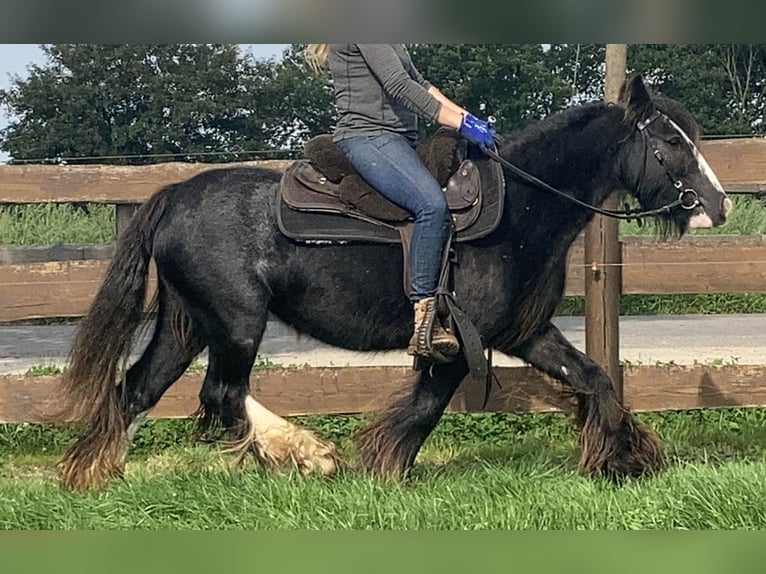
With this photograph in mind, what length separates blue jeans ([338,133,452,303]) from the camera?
15.0 ft

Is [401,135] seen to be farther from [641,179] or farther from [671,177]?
[671,177]

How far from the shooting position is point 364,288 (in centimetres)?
484

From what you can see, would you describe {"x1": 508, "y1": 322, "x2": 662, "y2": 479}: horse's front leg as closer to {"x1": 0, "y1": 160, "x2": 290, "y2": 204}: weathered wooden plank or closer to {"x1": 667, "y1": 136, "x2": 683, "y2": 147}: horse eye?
{"x1": 667, "y1": 136, "x2": 683, "y2": 147}: horse eye

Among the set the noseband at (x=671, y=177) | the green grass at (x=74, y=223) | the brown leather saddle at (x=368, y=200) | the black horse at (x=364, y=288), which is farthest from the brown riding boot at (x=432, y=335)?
the green grass at (x=74, y=223)

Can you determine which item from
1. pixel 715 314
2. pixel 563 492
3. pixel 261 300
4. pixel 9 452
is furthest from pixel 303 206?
pixel 715 314

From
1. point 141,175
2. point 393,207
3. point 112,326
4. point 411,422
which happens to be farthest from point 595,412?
point 141,175

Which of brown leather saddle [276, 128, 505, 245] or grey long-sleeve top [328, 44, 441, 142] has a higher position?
grey long-sleeve top [328, 44, 441, 142]

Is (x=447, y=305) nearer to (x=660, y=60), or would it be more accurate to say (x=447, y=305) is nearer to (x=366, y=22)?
(x=366, y=22)

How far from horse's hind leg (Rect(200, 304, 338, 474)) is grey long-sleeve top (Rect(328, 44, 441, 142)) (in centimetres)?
98

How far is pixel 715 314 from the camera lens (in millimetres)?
6715

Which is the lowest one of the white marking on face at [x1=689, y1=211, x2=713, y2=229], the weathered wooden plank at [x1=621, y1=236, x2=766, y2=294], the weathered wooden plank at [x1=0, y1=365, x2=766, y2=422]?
the weathered wooden plank at [x1=0, y1=365, x2=766, y2=422]

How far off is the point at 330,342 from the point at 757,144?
8.23ft

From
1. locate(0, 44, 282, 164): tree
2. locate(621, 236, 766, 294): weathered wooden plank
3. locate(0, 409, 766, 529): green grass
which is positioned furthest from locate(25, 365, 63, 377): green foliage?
locate(621, 236, 766, 294): weathered wooden plank

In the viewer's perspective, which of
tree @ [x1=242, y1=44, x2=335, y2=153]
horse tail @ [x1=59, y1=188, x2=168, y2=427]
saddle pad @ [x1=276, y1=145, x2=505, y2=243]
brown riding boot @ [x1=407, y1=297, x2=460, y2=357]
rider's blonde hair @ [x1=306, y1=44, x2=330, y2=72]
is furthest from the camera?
tree @ [x1=242, y1=44, x2=335, y2=153]
